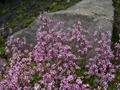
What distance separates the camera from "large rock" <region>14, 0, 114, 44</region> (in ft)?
33.0

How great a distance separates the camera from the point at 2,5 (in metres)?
14.9

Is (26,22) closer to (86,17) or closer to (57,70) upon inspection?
(86,17)

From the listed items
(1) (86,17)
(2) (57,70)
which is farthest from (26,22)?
(2) (57,70)

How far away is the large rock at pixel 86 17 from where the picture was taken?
33.0ft

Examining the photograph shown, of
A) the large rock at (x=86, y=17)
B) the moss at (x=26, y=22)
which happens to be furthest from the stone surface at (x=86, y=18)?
the moss at (x=26, y=22)

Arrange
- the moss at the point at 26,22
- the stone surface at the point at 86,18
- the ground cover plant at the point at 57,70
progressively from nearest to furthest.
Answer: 1. the ground cover plant at the point at 57,70
2. the stone surface at the point at 86,18
3. the moss at the point at 26,22

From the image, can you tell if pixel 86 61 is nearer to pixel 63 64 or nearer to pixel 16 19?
pixel 63 64

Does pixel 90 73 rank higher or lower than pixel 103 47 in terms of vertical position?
lower

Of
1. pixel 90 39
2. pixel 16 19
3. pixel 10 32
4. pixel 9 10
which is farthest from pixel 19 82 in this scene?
pixel 9 10

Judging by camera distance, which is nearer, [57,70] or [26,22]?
[57,70]

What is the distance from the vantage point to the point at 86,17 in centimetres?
1027

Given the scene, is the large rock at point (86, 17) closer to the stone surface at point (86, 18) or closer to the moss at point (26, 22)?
the stone surface at point (86, 18)

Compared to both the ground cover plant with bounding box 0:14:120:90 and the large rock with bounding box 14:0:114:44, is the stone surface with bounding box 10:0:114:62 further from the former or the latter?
the ground cover plant with bounding box 0:14:120:90

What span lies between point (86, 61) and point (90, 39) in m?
0.92
